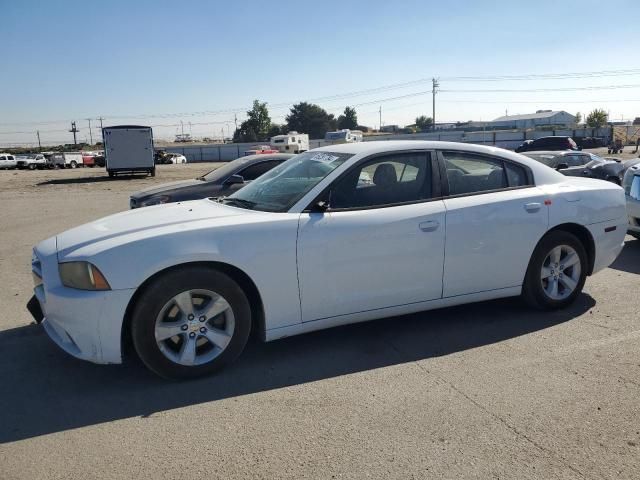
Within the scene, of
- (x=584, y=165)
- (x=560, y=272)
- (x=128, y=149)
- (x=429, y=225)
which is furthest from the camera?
(x=128, y=149)

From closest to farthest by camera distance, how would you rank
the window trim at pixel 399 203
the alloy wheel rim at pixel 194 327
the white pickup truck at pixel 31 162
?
the alloy wheel rim at pixel 194 327 < the window trim at pixel 399 203 < the white pickup truck at pixel 31 162

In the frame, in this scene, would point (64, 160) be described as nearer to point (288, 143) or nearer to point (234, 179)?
point (288, 143)

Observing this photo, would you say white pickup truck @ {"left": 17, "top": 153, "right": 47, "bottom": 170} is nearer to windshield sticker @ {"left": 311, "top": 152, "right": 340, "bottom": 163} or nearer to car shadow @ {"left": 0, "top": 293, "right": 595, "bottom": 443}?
car shadow @ {"left": 0, "top": 293, "right": 595, "bottom": 443}

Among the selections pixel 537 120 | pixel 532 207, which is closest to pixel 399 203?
pixel 532 207

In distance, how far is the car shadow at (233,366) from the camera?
3.27 meters

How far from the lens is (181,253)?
3473 millimetres

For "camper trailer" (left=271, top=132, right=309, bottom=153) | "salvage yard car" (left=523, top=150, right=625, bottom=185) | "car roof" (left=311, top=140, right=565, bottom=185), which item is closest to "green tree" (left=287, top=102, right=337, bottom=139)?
"camper trailer" (left=271, top=132, right=309, bottom=153)

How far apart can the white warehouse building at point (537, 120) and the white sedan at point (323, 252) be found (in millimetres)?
118272

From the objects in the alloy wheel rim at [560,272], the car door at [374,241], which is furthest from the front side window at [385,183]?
the alloy wheel rim at [560,272]

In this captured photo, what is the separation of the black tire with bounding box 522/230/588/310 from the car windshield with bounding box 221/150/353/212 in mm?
1948

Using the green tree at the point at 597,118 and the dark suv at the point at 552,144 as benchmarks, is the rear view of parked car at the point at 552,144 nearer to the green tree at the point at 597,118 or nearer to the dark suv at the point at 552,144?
the dark suv at the point at 552,144

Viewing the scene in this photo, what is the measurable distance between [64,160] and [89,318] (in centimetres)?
5424

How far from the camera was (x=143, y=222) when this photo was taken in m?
3.90

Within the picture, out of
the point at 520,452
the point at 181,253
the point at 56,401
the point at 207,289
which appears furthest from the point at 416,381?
the point at 56,401
